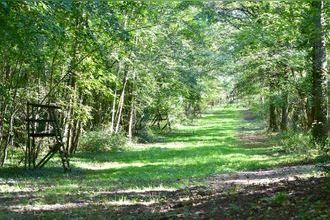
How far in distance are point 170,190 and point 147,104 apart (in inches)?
823

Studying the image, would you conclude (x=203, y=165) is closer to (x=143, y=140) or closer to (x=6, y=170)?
(x=6, y=170)

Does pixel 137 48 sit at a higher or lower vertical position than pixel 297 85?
higher


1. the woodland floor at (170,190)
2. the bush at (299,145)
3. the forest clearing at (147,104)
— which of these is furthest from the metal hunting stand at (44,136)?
the bush at (299,145)

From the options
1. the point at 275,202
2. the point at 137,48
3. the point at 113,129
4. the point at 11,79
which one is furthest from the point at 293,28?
the point at 113,129

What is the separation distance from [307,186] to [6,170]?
38.9 ft

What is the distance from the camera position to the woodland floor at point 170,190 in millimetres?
7918

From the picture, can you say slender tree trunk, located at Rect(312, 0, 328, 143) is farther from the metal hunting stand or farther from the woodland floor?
the metal hunting stand

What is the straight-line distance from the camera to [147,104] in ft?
106

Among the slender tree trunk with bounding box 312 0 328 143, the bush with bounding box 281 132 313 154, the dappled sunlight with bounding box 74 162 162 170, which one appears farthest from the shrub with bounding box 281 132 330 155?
the dappled sunlight with bounding box 74 162 162 170

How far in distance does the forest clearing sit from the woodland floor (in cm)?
4

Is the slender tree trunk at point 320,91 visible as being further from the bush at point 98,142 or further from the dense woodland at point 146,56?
the bush at point 98,142

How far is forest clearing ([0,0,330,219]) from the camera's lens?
948 centimetres

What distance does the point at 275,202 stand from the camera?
25.8 ft

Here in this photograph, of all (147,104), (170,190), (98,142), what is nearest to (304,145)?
(170,190)
